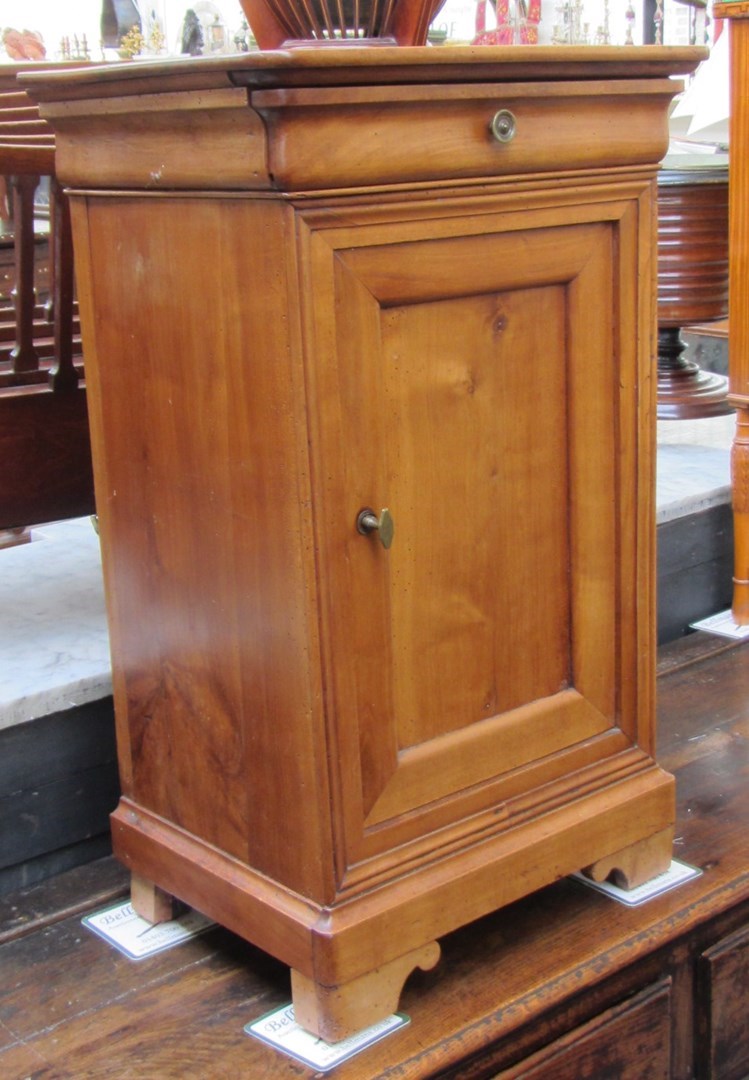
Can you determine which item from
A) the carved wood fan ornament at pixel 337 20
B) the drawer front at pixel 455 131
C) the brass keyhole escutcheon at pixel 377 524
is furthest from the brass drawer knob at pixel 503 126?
the brass keyhole escutcheon at pixel 377 524

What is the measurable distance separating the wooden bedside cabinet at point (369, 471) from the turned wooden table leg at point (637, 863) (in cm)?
2

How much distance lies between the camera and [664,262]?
2.80 meters

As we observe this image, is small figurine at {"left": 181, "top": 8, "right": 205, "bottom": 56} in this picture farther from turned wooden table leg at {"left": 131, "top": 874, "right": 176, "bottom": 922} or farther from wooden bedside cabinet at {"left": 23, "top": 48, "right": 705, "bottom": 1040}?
turned wooden table leg at {"left": 131, "top": 874, "right": 176, "bottom": 922}

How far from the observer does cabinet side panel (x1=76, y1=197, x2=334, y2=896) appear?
1.21 meters

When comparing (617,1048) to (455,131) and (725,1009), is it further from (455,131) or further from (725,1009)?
(455,131)

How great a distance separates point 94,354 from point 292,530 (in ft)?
1.12

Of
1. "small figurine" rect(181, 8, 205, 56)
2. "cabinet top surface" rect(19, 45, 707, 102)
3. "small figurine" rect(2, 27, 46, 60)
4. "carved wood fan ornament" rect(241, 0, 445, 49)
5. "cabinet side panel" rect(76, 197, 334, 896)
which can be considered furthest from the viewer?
"small figurine" rect(2, 27, 46, 60)

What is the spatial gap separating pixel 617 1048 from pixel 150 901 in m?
0.54

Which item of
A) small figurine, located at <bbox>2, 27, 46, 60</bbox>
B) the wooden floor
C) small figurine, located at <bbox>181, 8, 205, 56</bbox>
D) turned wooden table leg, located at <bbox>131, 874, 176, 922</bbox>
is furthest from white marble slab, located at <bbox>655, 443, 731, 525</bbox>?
small figurine, located at <bbox>2, 27, 46, 60</bbox>

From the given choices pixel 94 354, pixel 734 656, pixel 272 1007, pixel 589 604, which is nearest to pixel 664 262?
pixel 734 656

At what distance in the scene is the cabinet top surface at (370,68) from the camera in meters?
1.09

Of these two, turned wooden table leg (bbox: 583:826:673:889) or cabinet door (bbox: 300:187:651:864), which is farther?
turned wooden table leg (bbox: 583:826:673:889)

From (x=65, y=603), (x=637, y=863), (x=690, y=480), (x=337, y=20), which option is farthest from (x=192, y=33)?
(x=637, y=863)

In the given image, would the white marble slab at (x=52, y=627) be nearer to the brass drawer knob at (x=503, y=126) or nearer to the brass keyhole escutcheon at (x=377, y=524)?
the brass keyhole escutcheon at (x=377, y=524)
